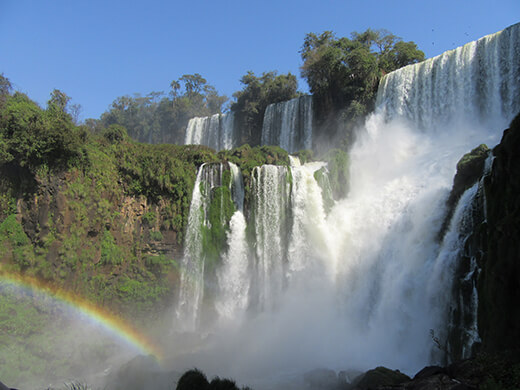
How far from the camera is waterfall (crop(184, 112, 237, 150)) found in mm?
36062

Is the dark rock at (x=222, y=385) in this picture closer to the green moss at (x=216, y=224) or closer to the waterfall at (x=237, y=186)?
the green moss at (x=216, y=224)

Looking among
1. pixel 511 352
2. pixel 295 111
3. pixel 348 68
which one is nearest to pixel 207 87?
pixel 295 111

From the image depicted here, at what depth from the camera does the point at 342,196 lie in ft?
63.8

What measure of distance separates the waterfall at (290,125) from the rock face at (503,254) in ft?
68.9

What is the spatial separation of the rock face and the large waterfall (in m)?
2.95

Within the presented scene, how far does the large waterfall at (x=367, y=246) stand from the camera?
11719 mm

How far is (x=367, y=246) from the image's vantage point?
15.4 meters

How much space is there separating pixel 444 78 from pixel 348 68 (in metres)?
7.60

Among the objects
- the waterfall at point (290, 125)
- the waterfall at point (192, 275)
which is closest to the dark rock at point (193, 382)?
the waterfall at point (192, 275)

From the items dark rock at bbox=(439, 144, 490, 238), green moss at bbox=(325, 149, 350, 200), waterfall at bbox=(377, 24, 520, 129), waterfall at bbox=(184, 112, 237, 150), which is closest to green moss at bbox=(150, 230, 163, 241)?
green moss at bbox=(325, 149, 350, 200)

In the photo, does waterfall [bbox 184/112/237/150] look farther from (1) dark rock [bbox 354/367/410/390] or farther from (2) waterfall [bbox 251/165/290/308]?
(1) dark rock [bbox 354/367/410/390]

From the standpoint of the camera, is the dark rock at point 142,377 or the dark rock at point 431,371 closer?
the dark rock at point 431,371

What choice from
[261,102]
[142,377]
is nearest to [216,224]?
[142,377]

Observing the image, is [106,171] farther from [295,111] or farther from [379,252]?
[295,111]
